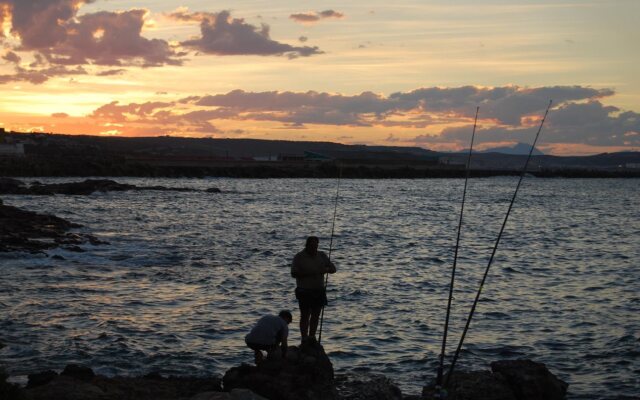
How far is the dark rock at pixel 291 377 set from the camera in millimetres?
10000

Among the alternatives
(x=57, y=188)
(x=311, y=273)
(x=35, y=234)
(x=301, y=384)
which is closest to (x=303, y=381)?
(x=301, y=384)

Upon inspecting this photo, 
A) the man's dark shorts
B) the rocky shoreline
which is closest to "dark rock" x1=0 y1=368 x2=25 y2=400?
the man's dark shorts

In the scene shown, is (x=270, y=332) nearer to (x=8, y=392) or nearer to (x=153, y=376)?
(x=153, y=376)

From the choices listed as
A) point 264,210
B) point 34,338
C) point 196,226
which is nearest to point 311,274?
point 34,338

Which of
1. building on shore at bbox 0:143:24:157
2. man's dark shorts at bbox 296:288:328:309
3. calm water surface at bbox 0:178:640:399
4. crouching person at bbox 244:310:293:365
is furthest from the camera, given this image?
building on shore at bbox 0:143:24:157

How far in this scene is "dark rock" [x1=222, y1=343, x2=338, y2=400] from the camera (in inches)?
394

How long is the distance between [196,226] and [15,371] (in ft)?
94.5

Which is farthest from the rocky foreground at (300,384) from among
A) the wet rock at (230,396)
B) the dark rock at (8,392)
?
the dark rock at (8,392)

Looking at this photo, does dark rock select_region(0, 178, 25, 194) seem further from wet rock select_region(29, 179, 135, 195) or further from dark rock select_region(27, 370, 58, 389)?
dark rock select_region(27, 370, 58, 389)

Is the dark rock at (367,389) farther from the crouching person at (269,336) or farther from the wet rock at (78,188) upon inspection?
the wet rock at (78,188)

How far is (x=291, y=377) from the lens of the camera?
10.3 meters

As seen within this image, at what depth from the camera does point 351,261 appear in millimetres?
28422

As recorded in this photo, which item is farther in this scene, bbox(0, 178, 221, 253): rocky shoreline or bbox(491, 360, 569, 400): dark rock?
bbox(0, 178, 221, 253): rocky shoreline

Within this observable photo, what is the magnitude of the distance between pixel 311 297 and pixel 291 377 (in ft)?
5.63
